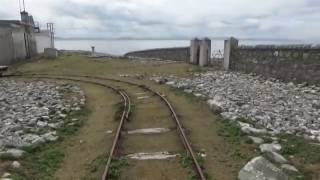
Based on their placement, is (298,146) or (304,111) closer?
(298,146)

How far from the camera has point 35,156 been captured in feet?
32.9

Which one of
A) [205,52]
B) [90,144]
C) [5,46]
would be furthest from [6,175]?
[5,46]

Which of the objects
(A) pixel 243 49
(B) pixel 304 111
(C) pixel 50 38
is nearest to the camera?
(B) pixel 304 111

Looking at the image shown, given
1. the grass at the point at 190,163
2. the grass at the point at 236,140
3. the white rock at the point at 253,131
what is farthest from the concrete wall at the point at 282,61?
the grass at the point at 190,163

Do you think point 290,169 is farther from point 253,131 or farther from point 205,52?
point 205,52

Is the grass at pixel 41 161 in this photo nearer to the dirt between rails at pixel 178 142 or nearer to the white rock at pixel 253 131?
the dirt between rails at pixel 178 142

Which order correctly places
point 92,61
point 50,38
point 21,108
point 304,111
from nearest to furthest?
point 304,111 → point 21,108 → point 92,61 → point 50,38

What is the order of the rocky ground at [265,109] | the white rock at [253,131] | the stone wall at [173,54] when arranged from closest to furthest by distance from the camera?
the rocky ground at [265,109] < the white rock at [253,131] < the stone wall at [173,54]

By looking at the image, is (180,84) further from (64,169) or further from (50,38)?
(50,38)

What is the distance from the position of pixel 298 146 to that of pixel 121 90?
40.7ft

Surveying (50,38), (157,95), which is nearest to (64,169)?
(157,95)

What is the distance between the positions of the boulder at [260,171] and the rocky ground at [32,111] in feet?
15.3

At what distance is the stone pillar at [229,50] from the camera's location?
29.7 meters

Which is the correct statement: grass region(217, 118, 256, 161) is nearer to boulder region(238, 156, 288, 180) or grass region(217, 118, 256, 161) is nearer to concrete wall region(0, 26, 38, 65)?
boulder region(238, 156, 288, 180)
